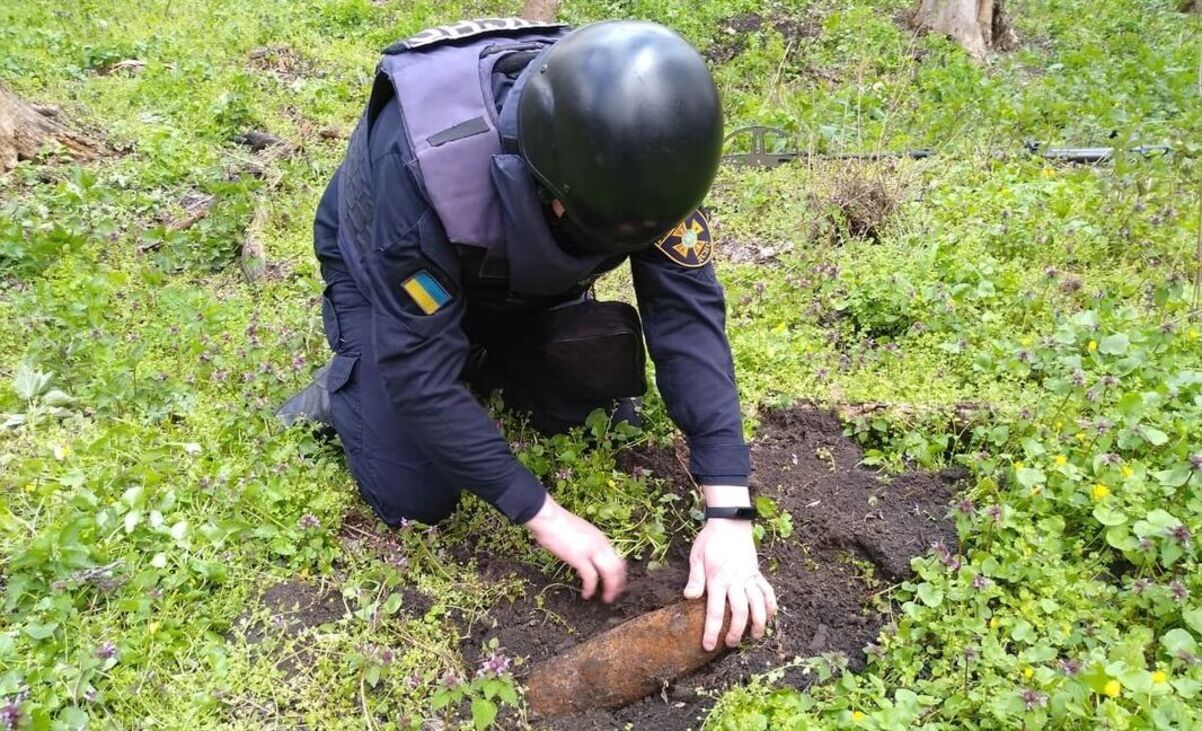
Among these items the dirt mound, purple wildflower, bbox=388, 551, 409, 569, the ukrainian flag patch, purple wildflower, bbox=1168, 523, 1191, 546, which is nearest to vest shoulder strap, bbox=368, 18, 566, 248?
the ukrainian flag patch

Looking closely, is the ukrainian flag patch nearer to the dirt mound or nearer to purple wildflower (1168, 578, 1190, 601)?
purple wildflower (1168, 578, 1190, 601)

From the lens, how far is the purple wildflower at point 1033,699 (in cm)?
159

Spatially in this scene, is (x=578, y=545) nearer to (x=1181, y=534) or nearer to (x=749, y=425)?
(x=749, y=425)

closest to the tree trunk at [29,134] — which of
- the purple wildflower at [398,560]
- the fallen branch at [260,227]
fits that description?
the fallen branch at [260,227]

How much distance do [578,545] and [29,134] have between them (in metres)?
4.26

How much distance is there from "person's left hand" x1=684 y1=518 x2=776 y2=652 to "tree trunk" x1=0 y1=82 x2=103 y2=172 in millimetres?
4290

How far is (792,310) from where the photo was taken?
3277mm

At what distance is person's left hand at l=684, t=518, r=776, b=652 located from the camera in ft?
6.18

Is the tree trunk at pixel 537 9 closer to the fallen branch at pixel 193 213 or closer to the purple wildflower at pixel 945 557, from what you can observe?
the fallen branch at pixel 193 213

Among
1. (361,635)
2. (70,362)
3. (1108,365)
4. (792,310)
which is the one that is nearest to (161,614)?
(361,635)

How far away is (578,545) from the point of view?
199 centimetres

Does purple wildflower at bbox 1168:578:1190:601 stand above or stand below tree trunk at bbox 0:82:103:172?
below

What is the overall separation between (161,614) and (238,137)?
363 cm

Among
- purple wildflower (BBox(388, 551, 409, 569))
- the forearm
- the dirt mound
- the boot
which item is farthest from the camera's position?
the dirt mound
